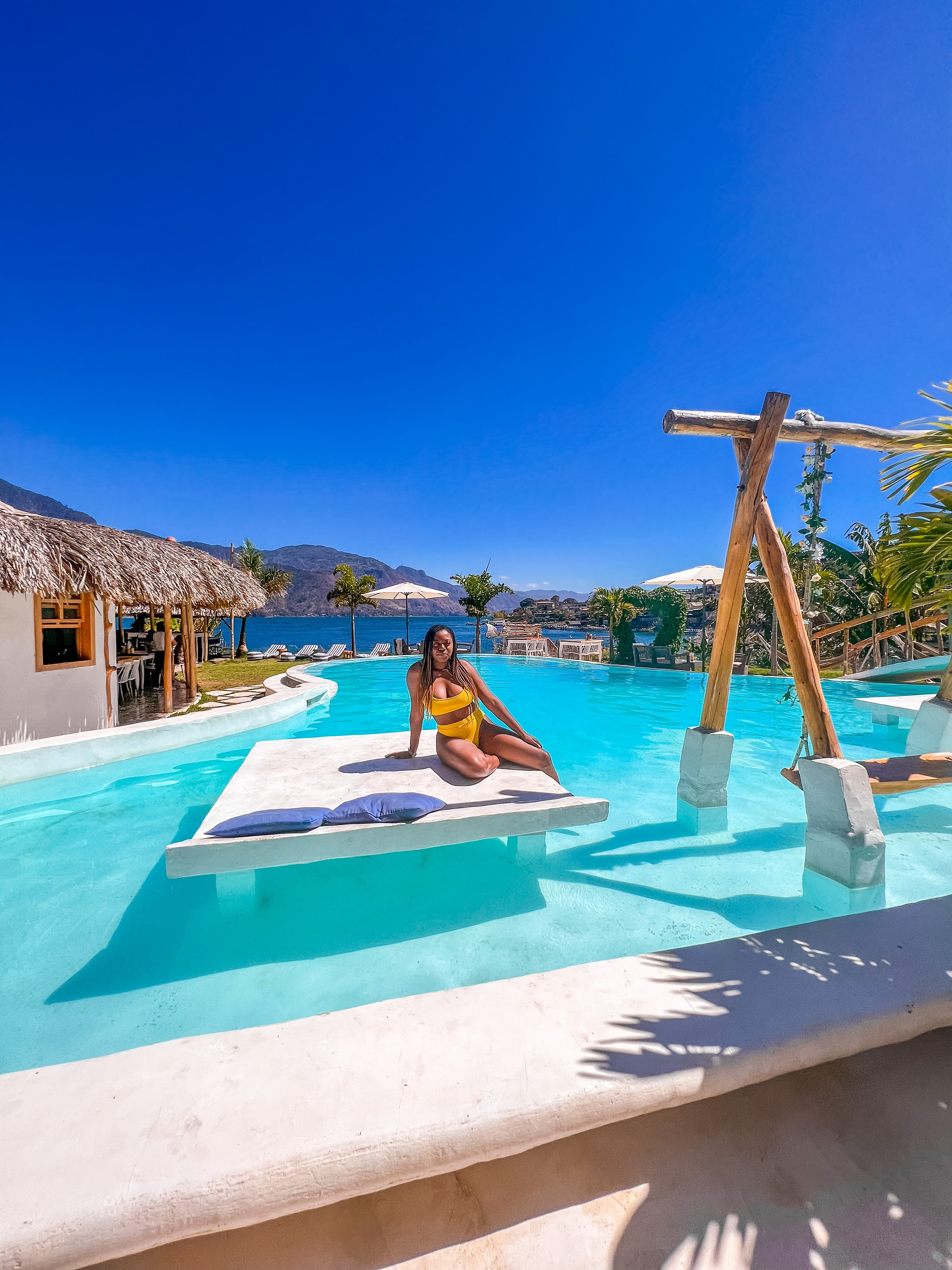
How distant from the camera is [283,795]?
364cm

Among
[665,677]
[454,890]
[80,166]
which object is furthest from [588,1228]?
[80,166]

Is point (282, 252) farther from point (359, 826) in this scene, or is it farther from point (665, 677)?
point (359, 826)

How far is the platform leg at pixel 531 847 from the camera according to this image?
3.85m

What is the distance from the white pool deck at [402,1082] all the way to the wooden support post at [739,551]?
9.48 feet

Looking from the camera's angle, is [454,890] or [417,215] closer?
[454,890]

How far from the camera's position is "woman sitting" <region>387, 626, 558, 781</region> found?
4164 mm

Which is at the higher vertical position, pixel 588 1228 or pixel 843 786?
pixel 843 786

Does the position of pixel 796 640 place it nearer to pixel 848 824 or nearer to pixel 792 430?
pixel 848 824

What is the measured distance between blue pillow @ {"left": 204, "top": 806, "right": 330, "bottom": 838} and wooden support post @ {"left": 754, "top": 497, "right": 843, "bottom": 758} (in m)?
3.42

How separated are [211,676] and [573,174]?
1609 centimetres

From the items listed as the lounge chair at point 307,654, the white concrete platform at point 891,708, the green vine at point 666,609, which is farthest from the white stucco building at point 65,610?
the green vine at point 666,609

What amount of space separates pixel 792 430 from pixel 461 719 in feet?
11.6

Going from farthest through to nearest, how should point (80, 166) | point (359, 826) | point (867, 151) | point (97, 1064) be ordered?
point (80, 166) → point (867, 151) → point (359, 826) → point (97, 1064)

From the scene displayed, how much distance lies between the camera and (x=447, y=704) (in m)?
4.20
